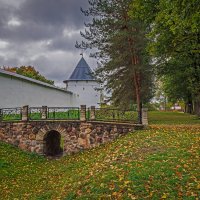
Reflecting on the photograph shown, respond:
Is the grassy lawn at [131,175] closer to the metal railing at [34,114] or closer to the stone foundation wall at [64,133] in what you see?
the stone foundation wall at [64,133]

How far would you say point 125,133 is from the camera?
16219 millimetres

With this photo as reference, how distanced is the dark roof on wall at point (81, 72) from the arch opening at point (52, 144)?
1543cm

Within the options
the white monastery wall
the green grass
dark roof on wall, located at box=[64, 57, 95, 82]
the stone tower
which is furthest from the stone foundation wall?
dark roof on wall, located at box=[64, 57, 95, 82]

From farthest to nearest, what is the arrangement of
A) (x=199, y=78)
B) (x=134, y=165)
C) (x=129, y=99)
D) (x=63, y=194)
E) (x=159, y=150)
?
(x=129, y=99)
(x=199, y=78)
(x=159, y=150)
(x=134, y=165)
(x=63, y=194)

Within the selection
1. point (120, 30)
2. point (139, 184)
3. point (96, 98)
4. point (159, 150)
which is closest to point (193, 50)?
point (120, 30)

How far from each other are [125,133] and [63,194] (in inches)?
303

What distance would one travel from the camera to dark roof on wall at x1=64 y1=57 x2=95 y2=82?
37438 millimetres

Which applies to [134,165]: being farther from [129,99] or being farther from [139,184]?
[129,99]

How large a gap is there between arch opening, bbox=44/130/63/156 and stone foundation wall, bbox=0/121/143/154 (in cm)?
83

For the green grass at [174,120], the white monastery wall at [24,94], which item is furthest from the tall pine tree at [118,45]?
the white monastery wall at [24,94]

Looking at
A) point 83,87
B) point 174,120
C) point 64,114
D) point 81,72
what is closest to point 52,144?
point 64,114

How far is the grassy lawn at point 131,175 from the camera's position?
7897 mm

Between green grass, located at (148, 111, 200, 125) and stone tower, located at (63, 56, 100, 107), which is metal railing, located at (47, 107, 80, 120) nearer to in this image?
green grass, located at (148, 111, 200, 125)

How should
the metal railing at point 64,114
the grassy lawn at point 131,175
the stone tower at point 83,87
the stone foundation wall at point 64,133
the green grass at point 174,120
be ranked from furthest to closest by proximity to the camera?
the stone tower at point 83,87
the green grass at point 174,120
the metal railing at point 64,114
the stone foundation wall at point 64,133
the grassy lawn at point 131,175
